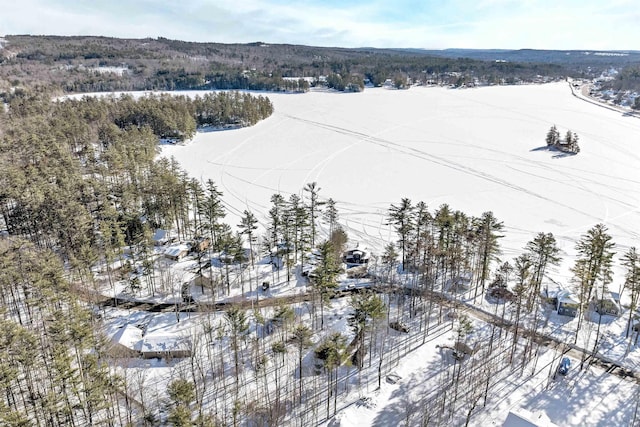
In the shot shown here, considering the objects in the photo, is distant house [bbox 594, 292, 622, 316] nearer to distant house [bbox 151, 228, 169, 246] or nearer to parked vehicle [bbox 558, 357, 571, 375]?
parked vehicle [bbox 558, 357, 571, 375]

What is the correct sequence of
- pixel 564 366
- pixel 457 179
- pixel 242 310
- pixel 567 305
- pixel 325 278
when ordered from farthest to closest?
pixel 457 179
pixel 567 305
pixel 242 310
pixel 325 278
pixel 564 366

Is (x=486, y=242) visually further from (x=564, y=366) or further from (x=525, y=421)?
(x=525, y=421)

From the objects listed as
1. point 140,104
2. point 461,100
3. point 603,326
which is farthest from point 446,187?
point 461,100

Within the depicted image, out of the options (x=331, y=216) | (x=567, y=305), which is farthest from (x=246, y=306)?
(x=567, y=305)

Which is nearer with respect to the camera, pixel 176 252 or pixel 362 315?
pixel 362 315

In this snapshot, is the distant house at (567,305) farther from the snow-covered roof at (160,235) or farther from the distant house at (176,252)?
the snow-covered roof at (160,235)

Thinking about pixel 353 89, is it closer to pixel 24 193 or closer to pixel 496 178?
pixel 496 178

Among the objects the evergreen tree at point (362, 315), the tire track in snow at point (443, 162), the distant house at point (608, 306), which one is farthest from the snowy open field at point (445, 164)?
the evergreen tree at point (362, 315)

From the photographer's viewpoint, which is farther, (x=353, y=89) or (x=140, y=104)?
(x=353, y=89)
